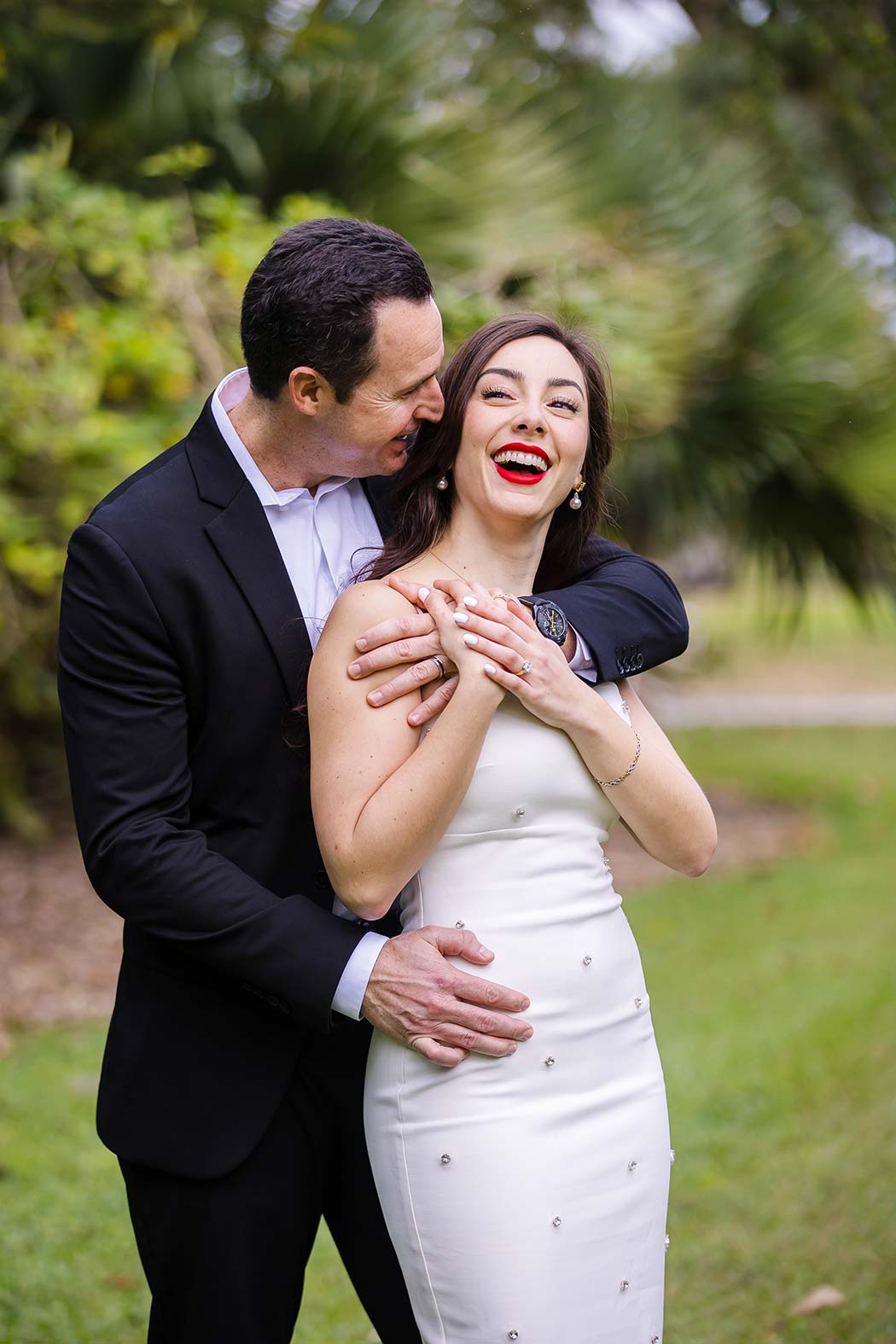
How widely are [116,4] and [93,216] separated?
2.65ft

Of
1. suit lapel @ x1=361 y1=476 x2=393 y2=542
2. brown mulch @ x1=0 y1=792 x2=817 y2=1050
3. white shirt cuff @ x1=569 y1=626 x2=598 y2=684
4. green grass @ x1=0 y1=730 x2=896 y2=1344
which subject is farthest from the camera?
brown mulch @ x1=0 y1=792 x2=817 y2=1050

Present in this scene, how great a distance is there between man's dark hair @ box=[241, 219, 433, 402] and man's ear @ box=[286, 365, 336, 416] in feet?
0.04

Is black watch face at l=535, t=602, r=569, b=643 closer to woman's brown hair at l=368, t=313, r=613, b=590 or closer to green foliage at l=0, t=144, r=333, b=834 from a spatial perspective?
woman's brown hair at l=368, t=313, r=613, b=590

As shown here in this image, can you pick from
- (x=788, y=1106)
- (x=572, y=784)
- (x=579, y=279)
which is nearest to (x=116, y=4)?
(x=579, y=279)

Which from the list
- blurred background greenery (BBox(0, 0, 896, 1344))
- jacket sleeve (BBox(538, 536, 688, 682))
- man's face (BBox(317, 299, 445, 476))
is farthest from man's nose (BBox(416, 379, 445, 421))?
blurred background greenery (BBox(0, 0, 896, 1344))

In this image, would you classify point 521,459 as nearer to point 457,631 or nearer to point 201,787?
point 457,631

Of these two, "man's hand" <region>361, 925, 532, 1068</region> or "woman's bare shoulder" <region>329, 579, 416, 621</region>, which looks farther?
"woman's bare shoulder" <region>329, 579, 416, 621</region>

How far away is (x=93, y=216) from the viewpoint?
5.54m

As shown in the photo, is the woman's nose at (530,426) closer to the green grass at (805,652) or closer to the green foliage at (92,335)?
the green foliage at (92,335)

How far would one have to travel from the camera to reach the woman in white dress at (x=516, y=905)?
214 cm

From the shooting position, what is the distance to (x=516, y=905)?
88.3 inches

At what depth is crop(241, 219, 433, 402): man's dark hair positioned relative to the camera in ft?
7.54

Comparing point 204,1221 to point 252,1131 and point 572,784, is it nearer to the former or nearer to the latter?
point 252,1131

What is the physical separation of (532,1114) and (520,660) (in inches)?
27.2
